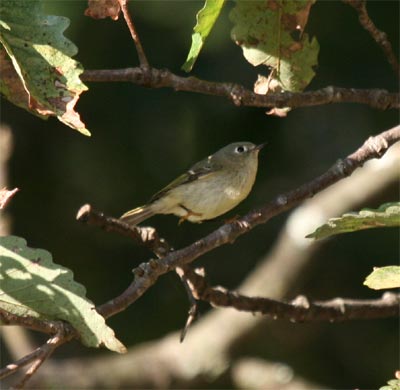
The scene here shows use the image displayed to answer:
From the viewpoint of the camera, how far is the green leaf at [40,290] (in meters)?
1.42

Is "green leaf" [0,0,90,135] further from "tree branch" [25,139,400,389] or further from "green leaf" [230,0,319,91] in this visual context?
"tree branch" [25,139,400,389]

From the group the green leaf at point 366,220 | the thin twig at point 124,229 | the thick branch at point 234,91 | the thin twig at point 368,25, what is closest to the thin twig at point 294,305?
the thin twig at point 124,229

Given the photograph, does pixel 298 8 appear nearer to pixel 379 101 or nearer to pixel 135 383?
pixel 379 101

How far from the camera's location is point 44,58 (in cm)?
151

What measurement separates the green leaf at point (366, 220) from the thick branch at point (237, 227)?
8.5 inches

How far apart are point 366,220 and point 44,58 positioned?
1.99 feet

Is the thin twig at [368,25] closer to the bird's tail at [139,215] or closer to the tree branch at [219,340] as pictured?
the bird's tail at [139,215]

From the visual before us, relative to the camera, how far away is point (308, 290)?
4.97 m

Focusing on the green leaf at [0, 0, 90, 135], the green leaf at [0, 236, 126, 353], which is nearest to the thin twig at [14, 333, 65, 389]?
the green leaf at [0, 236, 126, 353]

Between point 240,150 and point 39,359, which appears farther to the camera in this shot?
point 240,150

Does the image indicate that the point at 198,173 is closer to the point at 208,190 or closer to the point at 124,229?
the point at 208,190

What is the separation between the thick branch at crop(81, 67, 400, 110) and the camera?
169 cm

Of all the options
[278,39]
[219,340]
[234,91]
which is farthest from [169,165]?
[234,91]

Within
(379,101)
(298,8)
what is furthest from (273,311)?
(298,8)
